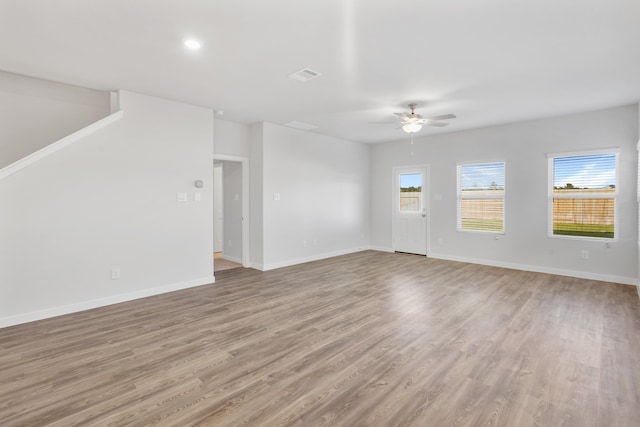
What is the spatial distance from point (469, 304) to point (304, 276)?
2.60 metres

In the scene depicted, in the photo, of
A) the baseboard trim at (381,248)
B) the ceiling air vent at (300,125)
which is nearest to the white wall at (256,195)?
the ceiling air vent at (300,125)

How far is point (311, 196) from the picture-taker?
673 cm

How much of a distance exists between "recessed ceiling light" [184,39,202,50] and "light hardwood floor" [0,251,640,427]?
110 inches

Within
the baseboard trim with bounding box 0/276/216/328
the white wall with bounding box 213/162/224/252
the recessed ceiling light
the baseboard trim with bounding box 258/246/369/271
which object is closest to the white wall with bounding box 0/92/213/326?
the baseboard trim with bounding box 0/276/216/328

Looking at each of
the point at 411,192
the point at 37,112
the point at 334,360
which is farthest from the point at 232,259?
the point at 334,360

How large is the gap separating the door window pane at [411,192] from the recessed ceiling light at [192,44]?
5.66 meters

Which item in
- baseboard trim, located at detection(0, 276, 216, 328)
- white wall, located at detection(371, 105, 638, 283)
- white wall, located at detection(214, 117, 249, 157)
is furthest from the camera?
white wall, located at detection(214, 117, 249, 157)

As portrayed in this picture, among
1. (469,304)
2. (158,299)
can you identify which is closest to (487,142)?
(469,304)

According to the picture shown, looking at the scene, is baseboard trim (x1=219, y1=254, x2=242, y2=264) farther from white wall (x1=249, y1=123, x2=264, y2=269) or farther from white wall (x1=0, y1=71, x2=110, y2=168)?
white wall (x1=0, y1=71, x2=110, y2=168)

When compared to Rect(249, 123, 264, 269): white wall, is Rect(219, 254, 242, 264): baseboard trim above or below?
below

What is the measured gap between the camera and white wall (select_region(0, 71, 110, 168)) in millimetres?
3775

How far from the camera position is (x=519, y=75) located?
361 centimetres

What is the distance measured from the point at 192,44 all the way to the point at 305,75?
1.25 m

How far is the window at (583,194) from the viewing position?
506 cm
